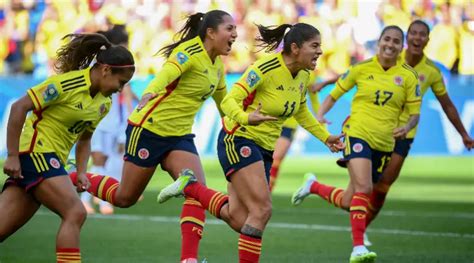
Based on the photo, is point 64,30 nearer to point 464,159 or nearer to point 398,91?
point 464,159

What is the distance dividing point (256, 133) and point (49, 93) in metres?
1.94

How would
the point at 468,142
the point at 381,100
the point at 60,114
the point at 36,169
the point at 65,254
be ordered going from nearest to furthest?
the point at 65,254, the point at 36,169, the point at 60,114, the point at 381,100, the point at 468,142

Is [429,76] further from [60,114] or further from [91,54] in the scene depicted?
[60,114]

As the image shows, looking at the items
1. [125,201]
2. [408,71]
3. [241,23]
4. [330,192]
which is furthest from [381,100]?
[241,23]

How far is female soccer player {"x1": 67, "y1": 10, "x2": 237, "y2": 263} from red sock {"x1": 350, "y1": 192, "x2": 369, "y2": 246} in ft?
5.53

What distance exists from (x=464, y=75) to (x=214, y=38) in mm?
15421

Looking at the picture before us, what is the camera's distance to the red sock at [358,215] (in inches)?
414

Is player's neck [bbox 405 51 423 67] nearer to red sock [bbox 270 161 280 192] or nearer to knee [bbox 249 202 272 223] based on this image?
red sock [bbox 270 161 280 192]

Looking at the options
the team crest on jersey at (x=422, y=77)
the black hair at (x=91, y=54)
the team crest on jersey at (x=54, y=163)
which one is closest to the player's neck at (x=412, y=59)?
the team crest on jersey at (x=422, y=77)

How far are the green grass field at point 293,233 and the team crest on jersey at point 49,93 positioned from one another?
3027 millimetres

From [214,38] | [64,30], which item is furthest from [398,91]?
[64,30]

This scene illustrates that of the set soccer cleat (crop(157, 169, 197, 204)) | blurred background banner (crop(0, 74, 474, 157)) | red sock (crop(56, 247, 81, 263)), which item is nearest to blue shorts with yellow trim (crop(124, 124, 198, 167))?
soccer cleat (crop(157, 169, 197, 204))

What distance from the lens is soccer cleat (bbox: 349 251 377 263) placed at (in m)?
10.2

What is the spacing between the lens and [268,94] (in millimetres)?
9102
